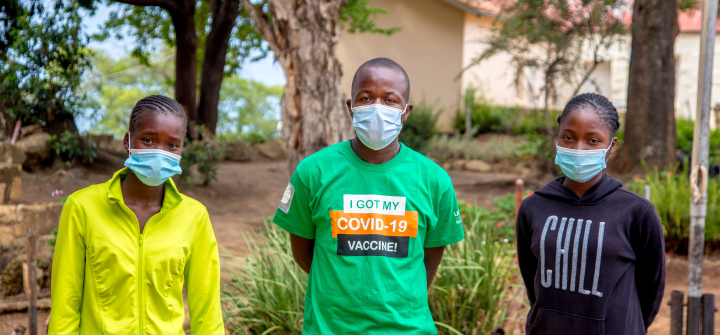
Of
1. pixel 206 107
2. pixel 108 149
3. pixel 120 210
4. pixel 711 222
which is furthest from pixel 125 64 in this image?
pixel 120 210

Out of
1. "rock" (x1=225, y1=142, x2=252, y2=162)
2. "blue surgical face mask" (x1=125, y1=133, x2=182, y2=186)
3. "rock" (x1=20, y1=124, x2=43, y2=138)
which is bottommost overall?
"rock" (x1=225, y1=142, x2=252, y2=162)

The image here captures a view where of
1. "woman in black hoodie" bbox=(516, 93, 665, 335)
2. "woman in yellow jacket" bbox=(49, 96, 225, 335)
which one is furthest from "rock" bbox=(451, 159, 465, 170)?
"woman in yellow jacket" bbox=(49, 96, 225, 335)

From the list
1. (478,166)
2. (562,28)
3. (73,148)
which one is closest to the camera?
(73,148)

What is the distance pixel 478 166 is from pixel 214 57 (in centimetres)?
690

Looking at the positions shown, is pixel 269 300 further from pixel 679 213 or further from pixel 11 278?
pixel 679 213

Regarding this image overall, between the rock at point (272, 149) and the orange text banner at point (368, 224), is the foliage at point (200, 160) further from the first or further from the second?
the orange text banner at point (368, 224)

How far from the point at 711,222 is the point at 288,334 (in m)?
5.52

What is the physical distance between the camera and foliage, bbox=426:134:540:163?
51.3ft

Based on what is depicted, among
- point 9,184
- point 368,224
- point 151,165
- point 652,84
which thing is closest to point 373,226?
point 368,224

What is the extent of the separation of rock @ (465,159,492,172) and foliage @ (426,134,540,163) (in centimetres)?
49

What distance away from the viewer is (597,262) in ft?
7.21

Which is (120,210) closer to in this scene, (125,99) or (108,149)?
(108,149)

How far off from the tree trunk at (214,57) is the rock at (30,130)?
13.4 feet

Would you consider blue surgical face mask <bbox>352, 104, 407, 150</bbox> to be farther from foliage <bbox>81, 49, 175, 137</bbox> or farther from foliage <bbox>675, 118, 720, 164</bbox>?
foliage <bbox>81, 49, 175, 137</bbox>
